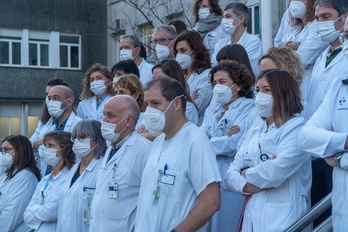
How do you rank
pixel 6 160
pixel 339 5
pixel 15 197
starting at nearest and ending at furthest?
1. pixel 339 5
2. pixel 15 197
3. pixel 6 160

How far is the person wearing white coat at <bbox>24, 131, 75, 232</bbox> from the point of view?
805 cm

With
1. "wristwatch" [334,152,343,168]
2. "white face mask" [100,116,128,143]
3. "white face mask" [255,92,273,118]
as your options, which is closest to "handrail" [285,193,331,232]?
"wristwatch" [334,152,343,168]

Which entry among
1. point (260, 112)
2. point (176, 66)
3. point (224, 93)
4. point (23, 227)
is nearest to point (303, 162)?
point (260, 112)

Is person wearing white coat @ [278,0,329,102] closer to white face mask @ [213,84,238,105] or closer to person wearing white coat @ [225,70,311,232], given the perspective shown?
white face mask @ [213,84,238,105]

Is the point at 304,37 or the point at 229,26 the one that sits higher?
the point at 229,26

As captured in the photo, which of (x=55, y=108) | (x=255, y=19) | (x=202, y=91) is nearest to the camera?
(x=202, y=91)

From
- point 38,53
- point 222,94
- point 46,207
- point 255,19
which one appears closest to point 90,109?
point 46,207

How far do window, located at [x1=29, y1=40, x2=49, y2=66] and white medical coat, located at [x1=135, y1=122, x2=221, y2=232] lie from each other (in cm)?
2514

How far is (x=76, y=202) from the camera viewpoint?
7516 mm

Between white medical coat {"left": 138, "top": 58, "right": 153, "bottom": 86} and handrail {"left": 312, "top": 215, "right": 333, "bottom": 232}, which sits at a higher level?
white medical coat {"left": 138, "top": 58, "right": 153, "bottom": 86}

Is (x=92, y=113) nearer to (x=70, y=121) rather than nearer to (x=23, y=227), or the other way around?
(x=70, y=121)

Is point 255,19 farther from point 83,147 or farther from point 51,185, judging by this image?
point 83,147

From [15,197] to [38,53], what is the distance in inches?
860

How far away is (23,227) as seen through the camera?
912 centimetres
